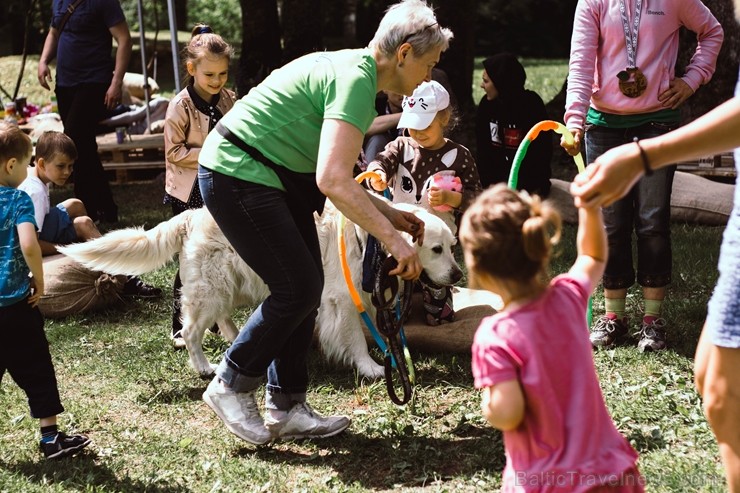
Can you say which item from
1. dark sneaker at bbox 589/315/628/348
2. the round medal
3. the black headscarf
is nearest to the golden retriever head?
dark sneaker at bbox 589/315/628/348

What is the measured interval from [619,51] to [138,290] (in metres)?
3.84

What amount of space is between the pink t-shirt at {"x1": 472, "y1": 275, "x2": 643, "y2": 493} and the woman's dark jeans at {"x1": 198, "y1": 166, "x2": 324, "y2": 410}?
141 centimetres

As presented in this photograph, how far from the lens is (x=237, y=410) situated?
3863 millimetres

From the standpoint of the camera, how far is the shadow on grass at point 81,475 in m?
3.65

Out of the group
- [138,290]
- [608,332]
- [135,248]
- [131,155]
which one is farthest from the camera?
[131,155]

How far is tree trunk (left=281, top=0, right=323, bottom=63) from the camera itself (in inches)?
516

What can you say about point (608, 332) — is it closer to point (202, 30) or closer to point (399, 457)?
point (399, 457)

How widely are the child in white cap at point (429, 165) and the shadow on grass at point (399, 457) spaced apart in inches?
51.7

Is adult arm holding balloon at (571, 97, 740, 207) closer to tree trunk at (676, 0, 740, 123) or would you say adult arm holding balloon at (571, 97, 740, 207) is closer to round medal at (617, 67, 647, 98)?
round medal at (617, 67, 647, 98)

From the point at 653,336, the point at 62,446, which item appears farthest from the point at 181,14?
the point at 62,446

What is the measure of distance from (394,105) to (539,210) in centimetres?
518

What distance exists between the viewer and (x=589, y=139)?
16.2ft

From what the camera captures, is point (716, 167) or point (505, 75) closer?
point (505, 75)

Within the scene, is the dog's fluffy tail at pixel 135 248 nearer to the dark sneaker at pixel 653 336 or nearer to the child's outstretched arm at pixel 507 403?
the dark sneaker at pixel 653 336
